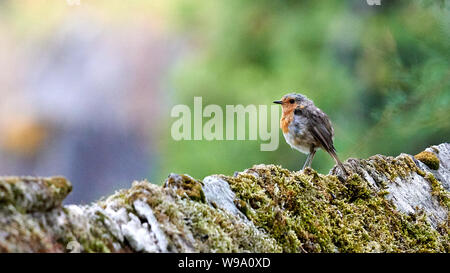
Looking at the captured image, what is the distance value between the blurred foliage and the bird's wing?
0.94ft

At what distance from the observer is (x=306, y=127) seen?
103 inches

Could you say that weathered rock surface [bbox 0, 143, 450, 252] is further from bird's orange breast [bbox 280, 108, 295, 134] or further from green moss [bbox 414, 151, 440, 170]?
bird's orange breast [bbox 280, 108, 295, 134]

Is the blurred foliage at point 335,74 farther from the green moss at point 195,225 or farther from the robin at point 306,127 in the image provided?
the green moss at point 195,225

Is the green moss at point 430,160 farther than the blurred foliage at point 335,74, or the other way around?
the blurred foliage at point 335,74

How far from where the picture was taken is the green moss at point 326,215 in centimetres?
124

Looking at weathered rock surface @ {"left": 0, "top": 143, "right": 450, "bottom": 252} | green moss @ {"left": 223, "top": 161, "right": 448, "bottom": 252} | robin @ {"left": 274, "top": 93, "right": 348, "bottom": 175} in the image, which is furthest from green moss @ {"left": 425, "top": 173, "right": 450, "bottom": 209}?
robin @ {"left": 274, "top": 93, "right": 348, "bottom": 175}

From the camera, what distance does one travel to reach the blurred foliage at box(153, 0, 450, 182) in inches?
116

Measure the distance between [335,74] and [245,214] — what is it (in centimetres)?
259

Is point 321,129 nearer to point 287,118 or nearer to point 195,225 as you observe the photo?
point 287,118

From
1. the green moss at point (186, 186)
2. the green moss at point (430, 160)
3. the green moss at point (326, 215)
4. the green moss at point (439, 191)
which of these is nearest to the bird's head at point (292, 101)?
the green moss at point (430, 160)

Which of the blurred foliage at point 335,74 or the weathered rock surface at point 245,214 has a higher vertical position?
the blurred foliage at point 335,74

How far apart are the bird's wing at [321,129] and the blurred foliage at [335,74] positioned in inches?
11.3
